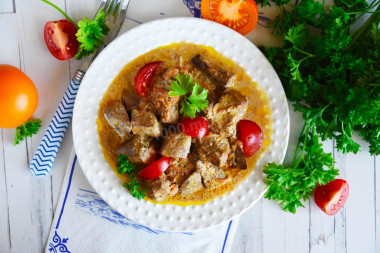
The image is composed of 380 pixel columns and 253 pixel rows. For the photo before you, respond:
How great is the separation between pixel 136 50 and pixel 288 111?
4.23 ft

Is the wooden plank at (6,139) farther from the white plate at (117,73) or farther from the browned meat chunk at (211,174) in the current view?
the browned meat chunk at (211,174)

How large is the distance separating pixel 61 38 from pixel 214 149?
1.50 metres

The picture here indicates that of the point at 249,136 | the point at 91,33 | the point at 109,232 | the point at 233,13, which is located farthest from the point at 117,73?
the point at 109,232

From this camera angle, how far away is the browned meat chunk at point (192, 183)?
8.84 feet

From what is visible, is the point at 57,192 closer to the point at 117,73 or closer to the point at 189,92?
the point at 117,73

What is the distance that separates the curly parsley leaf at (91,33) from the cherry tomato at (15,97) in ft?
1.50

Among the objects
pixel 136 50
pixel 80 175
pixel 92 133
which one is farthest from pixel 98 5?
pixel 80 175

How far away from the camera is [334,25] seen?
96.5 inches

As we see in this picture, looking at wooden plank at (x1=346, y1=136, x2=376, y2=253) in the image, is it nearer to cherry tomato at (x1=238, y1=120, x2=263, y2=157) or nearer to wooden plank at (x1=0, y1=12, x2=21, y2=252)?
cherry tomato at (x1=238, y1=120, x2=263, y2=157)

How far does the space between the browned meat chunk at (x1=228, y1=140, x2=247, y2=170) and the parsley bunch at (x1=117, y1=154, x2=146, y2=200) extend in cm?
74

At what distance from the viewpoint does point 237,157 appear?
269cm

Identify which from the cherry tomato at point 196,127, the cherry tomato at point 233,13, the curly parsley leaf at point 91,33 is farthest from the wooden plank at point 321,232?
the curly parsley leaf at point 91,33

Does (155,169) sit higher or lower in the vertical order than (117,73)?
lower

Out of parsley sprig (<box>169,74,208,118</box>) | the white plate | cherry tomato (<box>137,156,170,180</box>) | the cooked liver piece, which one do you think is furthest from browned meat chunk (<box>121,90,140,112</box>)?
the cooked liver piece
